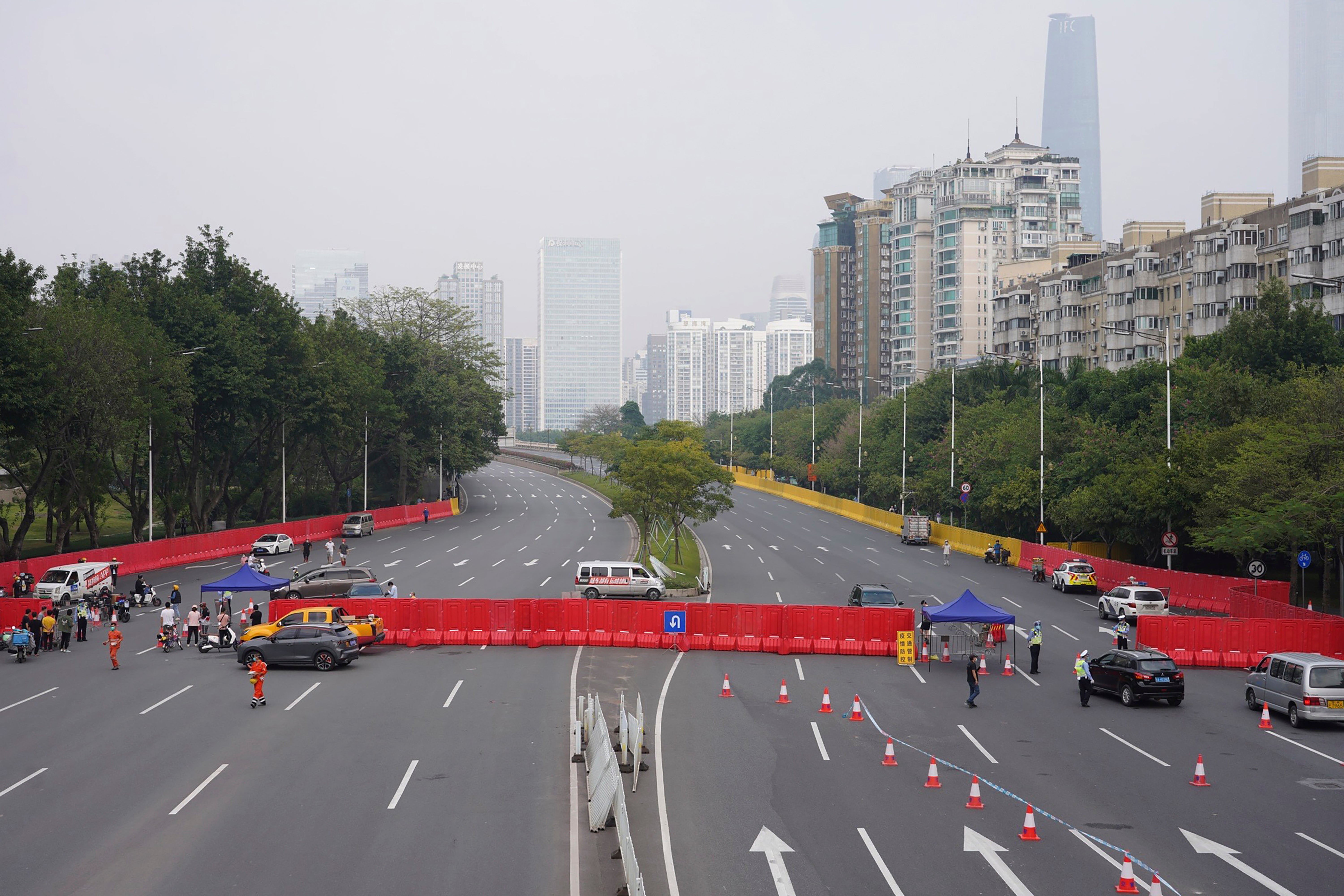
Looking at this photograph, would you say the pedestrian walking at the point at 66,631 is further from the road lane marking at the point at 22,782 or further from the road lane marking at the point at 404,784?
the road lane marking at the point at 404,784

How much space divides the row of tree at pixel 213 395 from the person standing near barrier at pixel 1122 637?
42506mm

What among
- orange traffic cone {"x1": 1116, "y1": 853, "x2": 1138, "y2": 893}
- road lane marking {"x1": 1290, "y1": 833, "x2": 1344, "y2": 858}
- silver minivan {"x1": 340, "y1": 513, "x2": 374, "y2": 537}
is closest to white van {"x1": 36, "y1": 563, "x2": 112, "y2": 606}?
silver minivan {"x1": 340, "y1": 513, "x2": 374, "y2": 537}

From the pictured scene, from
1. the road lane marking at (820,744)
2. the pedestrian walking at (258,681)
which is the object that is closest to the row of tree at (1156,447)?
the road lane marking at (820,744)

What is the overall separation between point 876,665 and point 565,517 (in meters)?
60.0

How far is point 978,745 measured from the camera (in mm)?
22984

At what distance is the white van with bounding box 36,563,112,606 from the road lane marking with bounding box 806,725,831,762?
30.7m

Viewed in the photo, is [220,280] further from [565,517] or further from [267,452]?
[565,517]

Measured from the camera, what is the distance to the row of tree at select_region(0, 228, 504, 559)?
52.2 m

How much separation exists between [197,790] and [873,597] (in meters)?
24.4

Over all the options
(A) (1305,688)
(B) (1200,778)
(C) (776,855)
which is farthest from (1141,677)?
(C) (776,855)

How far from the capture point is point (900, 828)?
56.4 feet

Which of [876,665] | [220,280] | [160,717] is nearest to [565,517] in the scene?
[220,280]

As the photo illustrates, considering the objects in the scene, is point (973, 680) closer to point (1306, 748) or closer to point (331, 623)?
point (1306, 748)

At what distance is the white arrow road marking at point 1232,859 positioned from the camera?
1485cm
